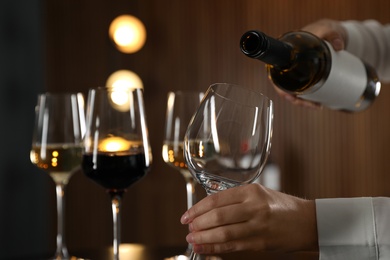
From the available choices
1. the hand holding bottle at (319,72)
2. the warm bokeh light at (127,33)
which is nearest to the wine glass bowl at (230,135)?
the hand holding bottle at (319,72)

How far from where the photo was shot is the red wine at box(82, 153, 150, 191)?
1.20 metres

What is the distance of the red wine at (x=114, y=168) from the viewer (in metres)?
1.20

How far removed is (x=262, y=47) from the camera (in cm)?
113

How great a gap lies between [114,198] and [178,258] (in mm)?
186

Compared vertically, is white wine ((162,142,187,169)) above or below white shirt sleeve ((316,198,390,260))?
above

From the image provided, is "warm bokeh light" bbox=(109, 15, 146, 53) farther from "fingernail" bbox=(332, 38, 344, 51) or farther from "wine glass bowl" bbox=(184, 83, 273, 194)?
"wine glass bowl" bbox=(184, 83, 273, 194)

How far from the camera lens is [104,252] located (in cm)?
147

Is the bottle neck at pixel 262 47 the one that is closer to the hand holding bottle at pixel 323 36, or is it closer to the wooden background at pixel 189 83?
the hand holding bottle at pixel 323 36

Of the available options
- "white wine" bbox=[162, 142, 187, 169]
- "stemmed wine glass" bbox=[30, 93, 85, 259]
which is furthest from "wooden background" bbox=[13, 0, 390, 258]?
"stemmed wine glass" bbox=[30, 93, 85, 259]

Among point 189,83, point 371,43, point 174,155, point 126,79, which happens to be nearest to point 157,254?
point 174,155

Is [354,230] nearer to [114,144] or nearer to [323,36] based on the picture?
[114,144]

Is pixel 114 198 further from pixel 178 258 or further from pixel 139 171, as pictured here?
pixel 178 258

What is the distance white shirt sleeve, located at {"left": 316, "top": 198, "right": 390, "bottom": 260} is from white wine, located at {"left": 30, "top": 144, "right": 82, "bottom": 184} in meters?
0.58

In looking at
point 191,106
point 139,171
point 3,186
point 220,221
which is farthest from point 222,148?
point 3,186
